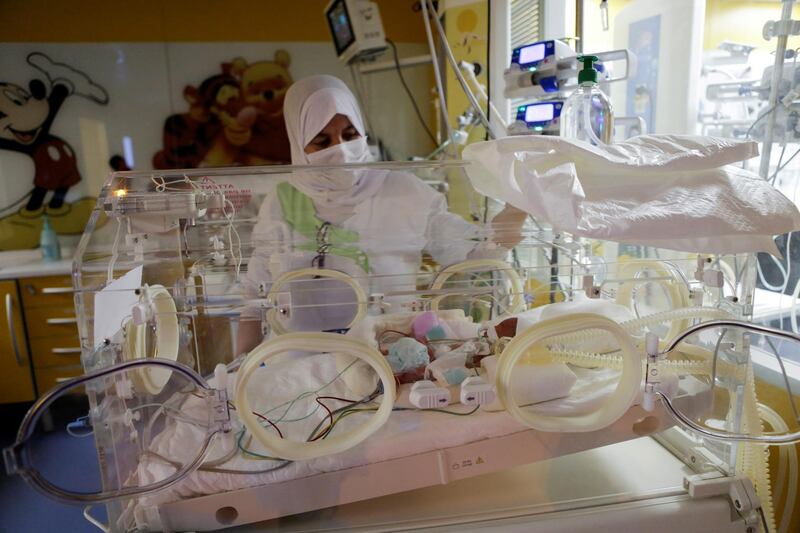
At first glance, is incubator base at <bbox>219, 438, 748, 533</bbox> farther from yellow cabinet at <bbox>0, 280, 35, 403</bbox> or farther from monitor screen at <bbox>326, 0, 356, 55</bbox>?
yellow cabinet at <bbox>0, 280, 35, 403</bbox>

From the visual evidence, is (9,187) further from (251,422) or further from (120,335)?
(251,422)

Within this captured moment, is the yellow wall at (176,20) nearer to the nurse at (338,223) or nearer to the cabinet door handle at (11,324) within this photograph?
the cabinet door handle at (11,324)

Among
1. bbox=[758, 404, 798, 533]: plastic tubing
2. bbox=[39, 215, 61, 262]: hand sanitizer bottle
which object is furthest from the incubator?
bbox=[39, 215, 61, 262]: hand sanitizer bottle

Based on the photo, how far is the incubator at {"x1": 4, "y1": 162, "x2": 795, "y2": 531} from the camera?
0.77m

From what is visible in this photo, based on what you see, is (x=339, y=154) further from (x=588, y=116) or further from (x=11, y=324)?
(x=11, y=324)

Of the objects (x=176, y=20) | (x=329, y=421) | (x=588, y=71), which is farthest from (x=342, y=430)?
(x=176, y=20)

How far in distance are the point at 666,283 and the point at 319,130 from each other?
0.94 metres

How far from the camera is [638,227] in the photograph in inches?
32.1

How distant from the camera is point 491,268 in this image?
1.05 m

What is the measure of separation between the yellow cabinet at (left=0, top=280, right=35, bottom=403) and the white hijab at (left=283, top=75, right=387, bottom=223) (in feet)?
5.84

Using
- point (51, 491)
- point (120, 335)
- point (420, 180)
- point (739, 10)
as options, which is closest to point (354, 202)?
point (420, 180)

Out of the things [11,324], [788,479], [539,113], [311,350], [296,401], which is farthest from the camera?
[11,324]

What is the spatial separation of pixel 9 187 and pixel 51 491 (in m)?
2.73

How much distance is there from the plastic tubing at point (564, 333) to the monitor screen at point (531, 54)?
2.92 feet
